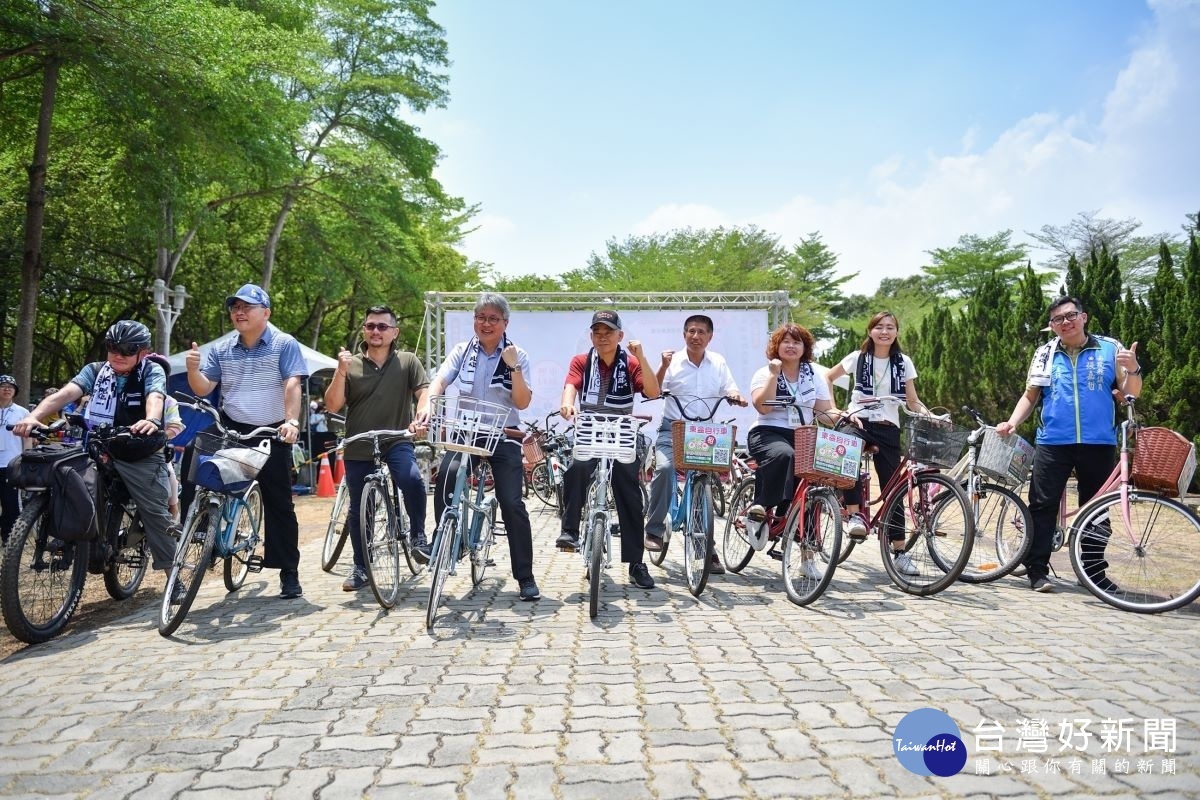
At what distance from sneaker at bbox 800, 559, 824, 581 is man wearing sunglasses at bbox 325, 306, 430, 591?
2418mm

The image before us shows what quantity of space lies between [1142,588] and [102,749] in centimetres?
540

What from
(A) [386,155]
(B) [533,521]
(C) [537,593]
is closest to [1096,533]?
(C) [537,593]

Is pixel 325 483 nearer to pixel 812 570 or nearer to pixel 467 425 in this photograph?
pixel 467 425

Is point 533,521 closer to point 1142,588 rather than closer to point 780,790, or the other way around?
point 1142,588

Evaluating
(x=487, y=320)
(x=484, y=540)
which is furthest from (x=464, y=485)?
(x=487, y=320)

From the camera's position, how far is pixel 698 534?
573 cm

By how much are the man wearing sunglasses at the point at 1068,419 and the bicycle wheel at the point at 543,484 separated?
24.2 feet

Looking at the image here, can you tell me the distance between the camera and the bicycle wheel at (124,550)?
532 centimetres

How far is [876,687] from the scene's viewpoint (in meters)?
3.61

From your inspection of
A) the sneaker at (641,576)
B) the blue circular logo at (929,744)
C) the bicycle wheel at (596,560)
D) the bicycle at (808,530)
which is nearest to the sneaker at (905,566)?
the bicycle at (808,530)

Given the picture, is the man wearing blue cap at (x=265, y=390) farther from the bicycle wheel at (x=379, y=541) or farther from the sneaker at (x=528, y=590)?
the sneaker at (x=528, y=590)

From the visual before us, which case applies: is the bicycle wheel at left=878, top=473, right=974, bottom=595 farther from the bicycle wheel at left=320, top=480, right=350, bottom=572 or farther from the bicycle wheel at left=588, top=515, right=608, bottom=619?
the bicycle wheel at left=320, top=480, right=350, bottom=572

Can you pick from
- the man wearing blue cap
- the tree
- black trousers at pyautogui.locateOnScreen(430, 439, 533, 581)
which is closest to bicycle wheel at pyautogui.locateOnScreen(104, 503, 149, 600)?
the man wearing blue cap

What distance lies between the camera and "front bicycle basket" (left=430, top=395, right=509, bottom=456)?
16.2ft
